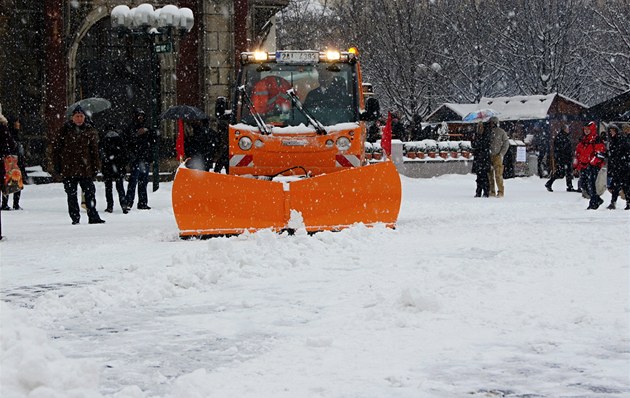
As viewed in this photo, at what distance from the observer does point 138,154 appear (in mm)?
17531

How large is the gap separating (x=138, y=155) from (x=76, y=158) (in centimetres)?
300

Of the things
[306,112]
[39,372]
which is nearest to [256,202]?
[306,112]

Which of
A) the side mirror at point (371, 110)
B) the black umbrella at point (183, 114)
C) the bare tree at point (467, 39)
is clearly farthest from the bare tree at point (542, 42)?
the side mirror at point (371, 110)

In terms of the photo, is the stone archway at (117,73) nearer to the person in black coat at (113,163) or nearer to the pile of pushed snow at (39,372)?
the person in black coat at (113,163)

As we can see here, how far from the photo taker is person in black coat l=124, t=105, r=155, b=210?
17.3 metres

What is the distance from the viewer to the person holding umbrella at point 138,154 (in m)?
17.3

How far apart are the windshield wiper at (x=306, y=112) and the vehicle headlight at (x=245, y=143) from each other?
0.77m

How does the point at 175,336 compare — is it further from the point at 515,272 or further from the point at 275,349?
the point at 515,272

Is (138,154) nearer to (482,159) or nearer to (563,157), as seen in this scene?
(482,159)

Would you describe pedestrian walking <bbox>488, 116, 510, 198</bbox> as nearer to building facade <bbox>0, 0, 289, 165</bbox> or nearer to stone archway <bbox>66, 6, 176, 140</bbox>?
building facade <bbox>0, 0, 289, 165</bbox>

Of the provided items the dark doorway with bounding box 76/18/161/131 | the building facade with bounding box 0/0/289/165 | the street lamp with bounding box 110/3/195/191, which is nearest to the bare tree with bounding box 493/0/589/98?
the building facade with bounding box 0/0/289/165

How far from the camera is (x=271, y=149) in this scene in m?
13.2

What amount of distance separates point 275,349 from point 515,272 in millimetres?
3392

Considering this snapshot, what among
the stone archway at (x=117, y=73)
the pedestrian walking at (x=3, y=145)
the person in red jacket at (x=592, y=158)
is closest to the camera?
the pedestrian walking at (x=3, y=145)
